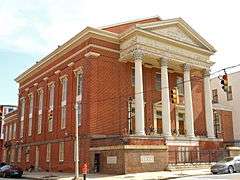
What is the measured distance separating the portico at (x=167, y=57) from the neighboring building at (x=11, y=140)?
2638 cm

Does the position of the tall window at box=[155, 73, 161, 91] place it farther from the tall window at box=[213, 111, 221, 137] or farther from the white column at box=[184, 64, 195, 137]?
the tall window at box=[213, 111, 221, 137]

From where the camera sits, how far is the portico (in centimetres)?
3612

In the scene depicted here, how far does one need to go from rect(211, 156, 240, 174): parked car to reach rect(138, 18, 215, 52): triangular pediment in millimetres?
15209

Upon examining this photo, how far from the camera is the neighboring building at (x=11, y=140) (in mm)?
56644

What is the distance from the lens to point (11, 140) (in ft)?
202

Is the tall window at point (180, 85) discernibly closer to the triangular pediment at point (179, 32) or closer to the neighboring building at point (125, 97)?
the neighboring building at point (125, 97)

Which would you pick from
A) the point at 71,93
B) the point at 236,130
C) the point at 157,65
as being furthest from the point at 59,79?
the point at 236,130

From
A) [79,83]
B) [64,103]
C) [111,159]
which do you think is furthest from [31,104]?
[111,159]

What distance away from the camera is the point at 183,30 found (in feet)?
136

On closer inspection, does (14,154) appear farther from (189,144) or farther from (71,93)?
(189,144)

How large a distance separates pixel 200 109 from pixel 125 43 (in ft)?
49.5

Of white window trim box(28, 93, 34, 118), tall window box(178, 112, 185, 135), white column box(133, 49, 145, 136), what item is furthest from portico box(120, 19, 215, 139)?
white window trim box(28, 93, 34, 118)

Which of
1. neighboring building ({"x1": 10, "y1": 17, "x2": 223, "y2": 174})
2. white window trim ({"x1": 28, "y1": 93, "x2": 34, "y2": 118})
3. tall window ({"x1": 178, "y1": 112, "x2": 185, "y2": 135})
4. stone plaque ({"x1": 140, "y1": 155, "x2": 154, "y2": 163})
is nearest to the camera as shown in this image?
stone plaque ({"x1": 140, "y1": 155, "x2": 154, "y2": 163})

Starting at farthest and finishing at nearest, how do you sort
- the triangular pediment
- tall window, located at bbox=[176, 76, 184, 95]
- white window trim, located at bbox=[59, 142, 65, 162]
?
tall window, located at bbox=[176, 76, 184, 95], white window trim, located at bbox=[59, 142, 65, 162], the triangular pediment
